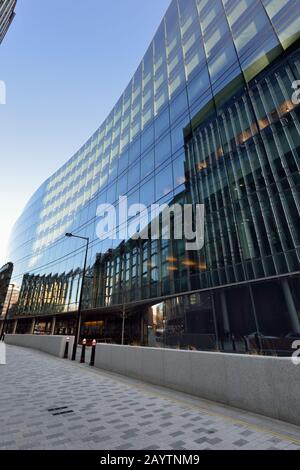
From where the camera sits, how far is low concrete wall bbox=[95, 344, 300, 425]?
16.1 feet

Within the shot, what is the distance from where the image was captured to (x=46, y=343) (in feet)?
68.7

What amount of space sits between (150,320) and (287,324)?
12.6 meters

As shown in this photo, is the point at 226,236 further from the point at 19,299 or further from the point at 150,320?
the point at 19,299

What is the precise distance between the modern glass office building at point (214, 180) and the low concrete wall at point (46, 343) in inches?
280

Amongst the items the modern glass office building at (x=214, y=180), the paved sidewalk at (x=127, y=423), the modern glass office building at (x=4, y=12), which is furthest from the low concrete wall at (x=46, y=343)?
the modern glass office building at (x=4, y=12)

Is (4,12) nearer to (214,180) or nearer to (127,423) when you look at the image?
(214,180)

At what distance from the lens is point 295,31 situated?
48.2 ft

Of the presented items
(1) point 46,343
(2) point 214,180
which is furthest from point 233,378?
(1) point 46,343

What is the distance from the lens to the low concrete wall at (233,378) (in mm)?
4895

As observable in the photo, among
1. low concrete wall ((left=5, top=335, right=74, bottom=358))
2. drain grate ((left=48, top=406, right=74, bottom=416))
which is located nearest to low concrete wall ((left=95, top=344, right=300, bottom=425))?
drain grate ((left=48, top=406, right=74, bottom=416))

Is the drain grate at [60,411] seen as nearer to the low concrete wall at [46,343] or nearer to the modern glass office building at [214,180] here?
the modern glass office building at [214,180]

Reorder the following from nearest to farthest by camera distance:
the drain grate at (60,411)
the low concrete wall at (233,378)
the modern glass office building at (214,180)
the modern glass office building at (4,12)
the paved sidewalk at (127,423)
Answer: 1. the paved sidewalk at (127,423)
2. the low concrete wall at (233,378)
3. the drain grate at (60,411)
4. the modern glass office building at (214,180)
5. the modern glass office building at (4,12)

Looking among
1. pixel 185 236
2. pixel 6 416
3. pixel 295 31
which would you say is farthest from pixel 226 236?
pixel 6 416

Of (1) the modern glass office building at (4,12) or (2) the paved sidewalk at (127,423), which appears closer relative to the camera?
(2) the paved sidewalk at (127,423)
